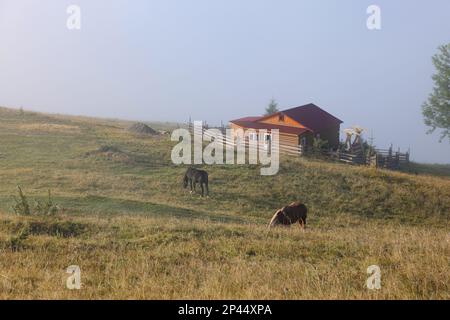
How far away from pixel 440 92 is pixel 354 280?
49.8 m

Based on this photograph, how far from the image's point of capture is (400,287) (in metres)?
4.75

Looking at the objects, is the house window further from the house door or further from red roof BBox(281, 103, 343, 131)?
red roof BBox(281, 103, 343, 131)

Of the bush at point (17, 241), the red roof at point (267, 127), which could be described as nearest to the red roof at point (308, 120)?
the red roof at point (267, 127)

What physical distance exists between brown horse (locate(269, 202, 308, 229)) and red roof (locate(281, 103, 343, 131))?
27559mm

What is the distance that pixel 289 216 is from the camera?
46.3ft

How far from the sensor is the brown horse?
44.7 feet

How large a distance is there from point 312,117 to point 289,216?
31003mm

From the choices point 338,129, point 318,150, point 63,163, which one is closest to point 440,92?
point 338,129

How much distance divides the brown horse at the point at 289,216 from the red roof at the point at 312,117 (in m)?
27.6

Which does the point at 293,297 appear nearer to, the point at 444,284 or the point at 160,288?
the point at 160,288

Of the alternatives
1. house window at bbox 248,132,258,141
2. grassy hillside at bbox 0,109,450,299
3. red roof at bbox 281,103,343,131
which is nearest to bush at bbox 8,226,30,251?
grassy hillside at bbox 0,109,450,299

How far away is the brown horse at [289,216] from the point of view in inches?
536

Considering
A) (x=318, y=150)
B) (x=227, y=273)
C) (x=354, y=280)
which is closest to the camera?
(x=354, y=280)

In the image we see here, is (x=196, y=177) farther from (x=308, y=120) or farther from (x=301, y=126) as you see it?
(x=308, y=120)
